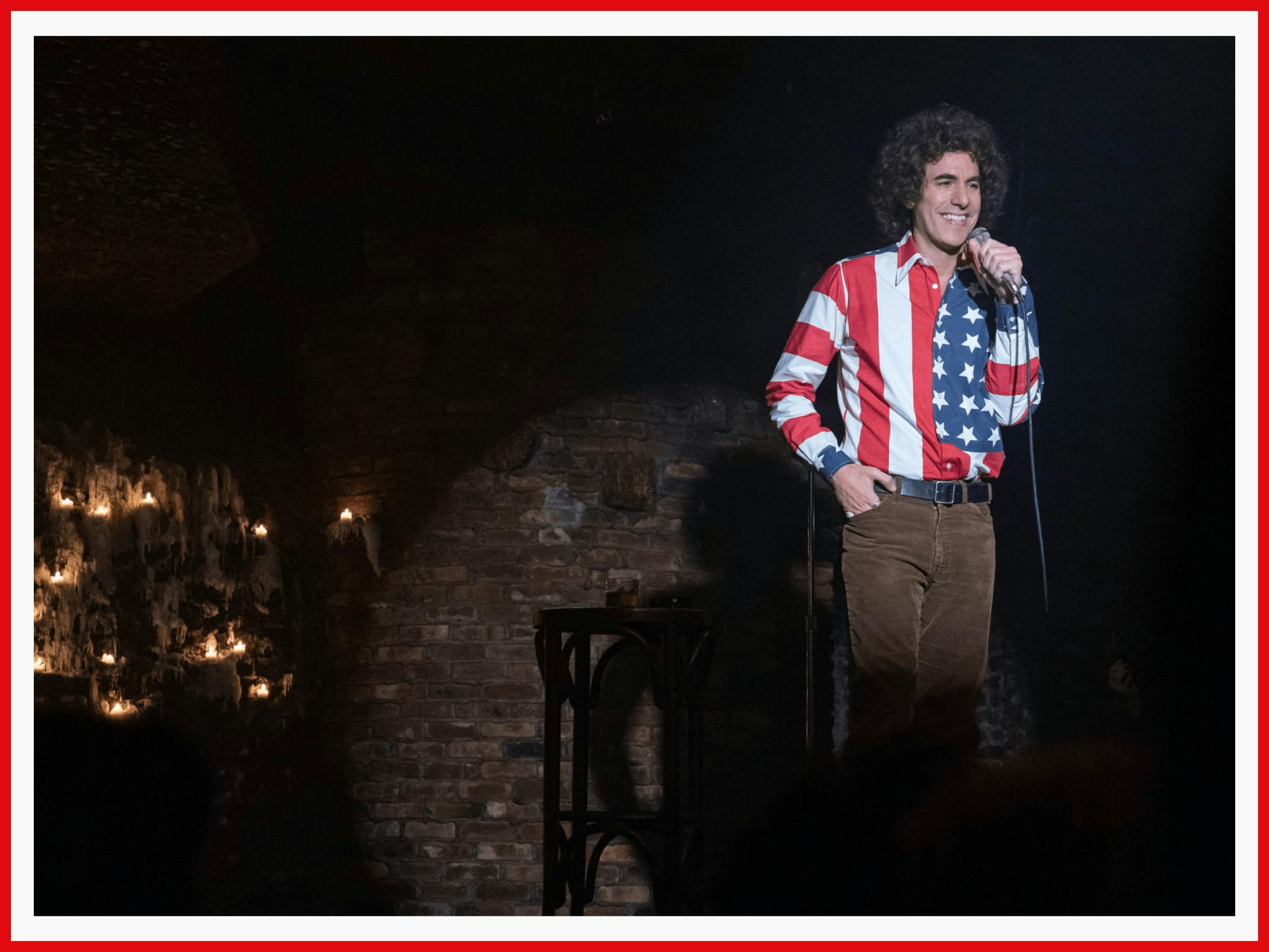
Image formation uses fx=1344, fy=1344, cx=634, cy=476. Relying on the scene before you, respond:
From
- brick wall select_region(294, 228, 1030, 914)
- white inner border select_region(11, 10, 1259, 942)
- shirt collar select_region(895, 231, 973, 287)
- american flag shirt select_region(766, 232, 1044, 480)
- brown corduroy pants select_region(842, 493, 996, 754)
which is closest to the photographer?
white inner border select_region(11, 10, 1259, 942)

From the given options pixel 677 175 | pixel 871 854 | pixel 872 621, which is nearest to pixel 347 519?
pixel 677 175

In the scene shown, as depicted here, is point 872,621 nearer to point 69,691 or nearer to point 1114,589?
point 1114,589

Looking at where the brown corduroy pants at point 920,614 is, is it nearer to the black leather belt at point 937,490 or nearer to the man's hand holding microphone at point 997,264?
the black leather belt at point 937,490

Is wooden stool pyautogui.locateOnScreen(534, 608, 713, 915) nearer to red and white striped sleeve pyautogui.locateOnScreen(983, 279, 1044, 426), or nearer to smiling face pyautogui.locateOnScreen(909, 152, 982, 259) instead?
red and white striped sleeve pyautogui.locateOnScreen(983, 279, 1044, 426)

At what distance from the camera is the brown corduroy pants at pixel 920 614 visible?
131 inches

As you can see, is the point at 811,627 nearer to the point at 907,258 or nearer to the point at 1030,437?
the point at 1030,437

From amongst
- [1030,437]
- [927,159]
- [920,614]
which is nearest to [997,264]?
[927,159]

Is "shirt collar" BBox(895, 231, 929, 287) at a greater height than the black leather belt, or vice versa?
"shirt collar" BBox(895, 231, 929, 287)

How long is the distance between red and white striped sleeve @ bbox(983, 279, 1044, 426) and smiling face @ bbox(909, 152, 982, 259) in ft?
0.70

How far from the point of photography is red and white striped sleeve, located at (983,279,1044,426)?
358 cm

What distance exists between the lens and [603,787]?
4.11 m

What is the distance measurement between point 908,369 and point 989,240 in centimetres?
41

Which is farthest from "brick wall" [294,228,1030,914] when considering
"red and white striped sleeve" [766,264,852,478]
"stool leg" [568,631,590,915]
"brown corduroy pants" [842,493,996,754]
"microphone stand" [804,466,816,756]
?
Answer: "brown corduroy pants" [842,493,996,754]

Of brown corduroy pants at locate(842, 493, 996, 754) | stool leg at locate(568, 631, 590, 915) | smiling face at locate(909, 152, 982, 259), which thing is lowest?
stool leg at locate(568, 631, 590, 915)
